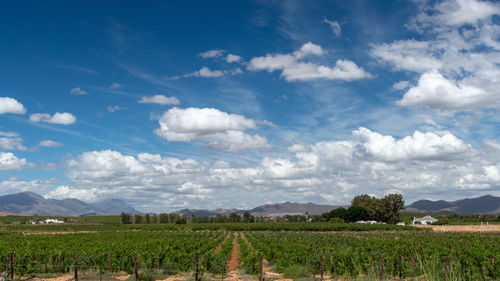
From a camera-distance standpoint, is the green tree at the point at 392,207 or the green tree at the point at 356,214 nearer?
the green tree at the point at 392,207

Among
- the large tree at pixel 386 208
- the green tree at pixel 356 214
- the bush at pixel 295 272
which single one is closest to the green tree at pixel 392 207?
the large tree at pixel 386 208

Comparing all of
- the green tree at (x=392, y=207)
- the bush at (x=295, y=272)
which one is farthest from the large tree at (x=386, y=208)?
the bush at (x=295, y=272)

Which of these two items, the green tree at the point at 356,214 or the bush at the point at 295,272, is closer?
the bush at the point at 295,272

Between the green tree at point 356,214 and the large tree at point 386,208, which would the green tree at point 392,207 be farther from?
the green tree at point 356,214

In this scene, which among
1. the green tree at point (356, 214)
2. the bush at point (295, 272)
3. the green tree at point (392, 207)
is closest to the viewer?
the bush at point (295, 272)

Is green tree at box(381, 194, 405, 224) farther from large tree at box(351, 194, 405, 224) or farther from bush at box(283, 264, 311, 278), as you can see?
bush at box(283, 264, 311, 278)

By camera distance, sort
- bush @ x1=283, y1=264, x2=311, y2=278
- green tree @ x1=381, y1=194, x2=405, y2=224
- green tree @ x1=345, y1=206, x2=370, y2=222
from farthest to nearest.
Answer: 1. green tree @ x1=345, y1=206, x2=370, y2=222
2. green tree @ x1=381, y1=194, x2=405, y2=224
3. bush @ x1=283, y1=264, x2=311, y2=278

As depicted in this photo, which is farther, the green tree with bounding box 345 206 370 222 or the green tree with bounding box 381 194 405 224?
the green tree with bounding box 345 206 370 222

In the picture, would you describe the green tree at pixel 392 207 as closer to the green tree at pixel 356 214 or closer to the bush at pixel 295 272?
the green tree at pixel 356 214

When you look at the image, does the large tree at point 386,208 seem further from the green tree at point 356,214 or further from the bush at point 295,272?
the bush at point 295,272

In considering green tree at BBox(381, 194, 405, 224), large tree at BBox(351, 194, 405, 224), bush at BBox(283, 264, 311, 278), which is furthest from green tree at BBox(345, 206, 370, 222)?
bush at BBox(283, 264, 311, 278)

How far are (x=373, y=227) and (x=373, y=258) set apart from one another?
7396 cm

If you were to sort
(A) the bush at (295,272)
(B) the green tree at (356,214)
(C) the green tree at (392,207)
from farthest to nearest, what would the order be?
(B) the green tree at (356,214) → (C) the green tree at (392,207) → (A) the bush at (295,272)

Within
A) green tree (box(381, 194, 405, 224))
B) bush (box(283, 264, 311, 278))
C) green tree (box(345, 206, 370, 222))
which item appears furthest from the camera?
green tree (box(345, 206, 370, 222))
